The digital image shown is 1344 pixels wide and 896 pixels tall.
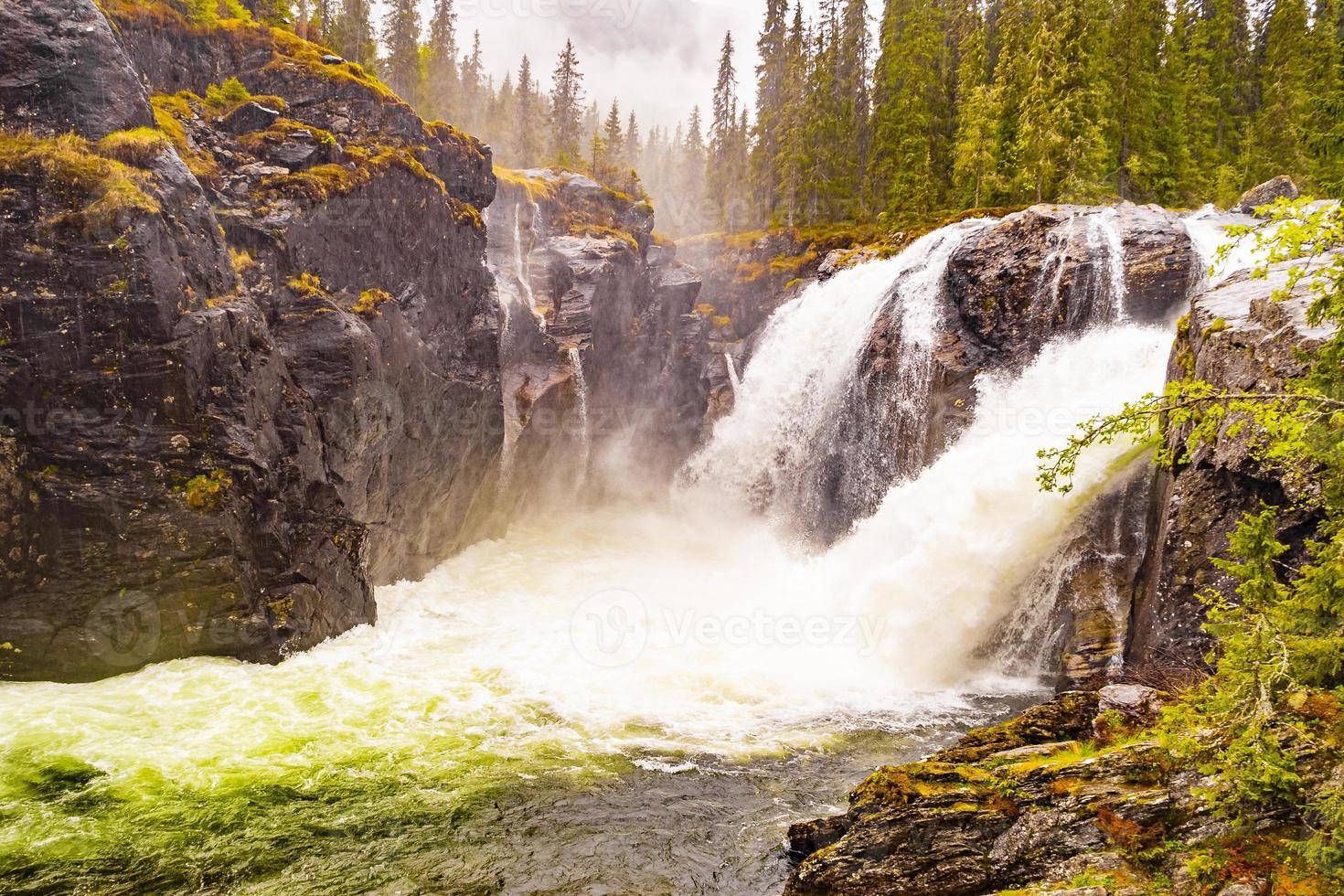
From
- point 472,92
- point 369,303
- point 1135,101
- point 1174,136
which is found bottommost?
point 369,303

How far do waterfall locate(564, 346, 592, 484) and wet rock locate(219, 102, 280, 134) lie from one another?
580 inches

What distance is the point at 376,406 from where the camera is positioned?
67.1ft

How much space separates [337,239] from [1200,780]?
22.3 meters

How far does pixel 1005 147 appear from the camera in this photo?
1476 inches

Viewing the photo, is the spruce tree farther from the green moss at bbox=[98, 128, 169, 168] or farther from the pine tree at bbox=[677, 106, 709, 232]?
the green moss at bbox=[98, 128, 169, 168]

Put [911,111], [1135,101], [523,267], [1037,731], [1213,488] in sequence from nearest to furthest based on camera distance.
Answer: [1037,731] → [1213,488] → [523,267] → [1135,101] → [911,111]

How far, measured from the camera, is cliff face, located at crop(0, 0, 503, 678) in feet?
46.8

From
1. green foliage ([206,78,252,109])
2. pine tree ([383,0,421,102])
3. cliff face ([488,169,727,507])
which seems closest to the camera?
green foliage ([206,78,252,109])

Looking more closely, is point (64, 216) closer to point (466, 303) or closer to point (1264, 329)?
point (466, 303)

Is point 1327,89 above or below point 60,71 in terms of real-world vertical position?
above

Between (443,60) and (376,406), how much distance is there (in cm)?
6370

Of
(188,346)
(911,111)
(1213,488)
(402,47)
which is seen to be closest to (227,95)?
(188,346)

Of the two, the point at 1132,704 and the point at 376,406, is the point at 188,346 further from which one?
the point at 1132,704

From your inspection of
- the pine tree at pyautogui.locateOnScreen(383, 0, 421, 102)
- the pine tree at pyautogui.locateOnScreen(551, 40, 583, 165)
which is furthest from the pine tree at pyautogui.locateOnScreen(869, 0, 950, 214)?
the pine tree at pyautogui.locateOnScreen(383, 0, 421, 102)
